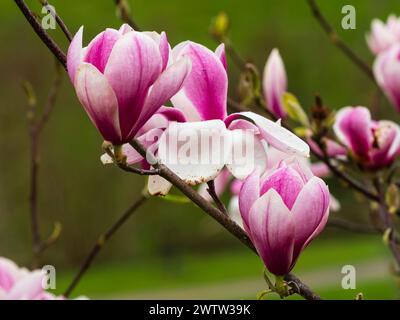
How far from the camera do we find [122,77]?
455mm

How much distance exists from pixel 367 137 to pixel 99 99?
40cm

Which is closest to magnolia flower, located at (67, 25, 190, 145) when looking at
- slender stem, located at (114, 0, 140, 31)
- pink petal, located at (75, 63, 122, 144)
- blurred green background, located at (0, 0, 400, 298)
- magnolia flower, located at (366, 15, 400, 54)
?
pink petal, located at (75, 63, 122, 144)

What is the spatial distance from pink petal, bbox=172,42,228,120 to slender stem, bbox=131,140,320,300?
0.23 ft

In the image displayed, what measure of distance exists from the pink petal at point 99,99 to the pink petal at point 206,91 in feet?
0.23

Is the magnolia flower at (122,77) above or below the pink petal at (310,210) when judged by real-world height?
above

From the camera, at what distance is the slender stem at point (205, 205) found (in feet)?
1.47

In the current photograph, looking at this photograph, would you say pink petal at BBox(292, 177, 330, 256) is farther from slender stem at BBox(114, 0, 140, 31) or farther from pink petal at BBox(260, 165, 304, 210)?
slender stem at BBox(114, 0, 140, 31)

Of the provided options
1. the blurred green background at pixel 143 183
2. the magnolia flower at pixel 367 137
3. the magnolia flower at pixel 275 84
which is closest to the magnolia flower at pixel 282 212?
the magnolia flower at pixel 367 137

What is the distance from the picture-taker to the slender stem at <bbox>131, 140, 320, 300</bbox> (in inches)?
17.6

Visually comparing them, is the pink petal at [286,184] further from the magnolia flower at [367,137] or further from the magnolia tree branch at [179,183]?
the magnolia flower at [367,137]

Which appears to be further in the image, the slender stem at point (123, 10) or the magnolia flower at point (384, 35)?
the magnolia flower at point (384, 35)

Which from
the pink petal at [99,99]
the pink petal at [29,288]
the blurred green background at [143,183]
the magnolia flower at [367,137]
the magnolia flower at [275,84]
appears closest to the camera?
the pink petal at [99,99]

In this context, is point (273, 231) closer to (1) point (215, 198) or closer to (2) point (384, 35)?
(1) point (215, 198)
